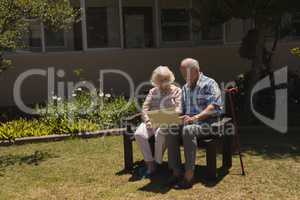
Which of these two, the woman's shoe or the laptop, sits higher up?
the laptop

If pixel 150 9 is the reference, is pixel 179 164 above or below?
below

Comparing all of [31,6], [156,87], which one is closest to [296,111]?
[156,87]

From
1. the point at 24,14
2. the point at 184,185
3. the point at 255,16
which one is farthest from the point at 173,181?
the point at 255,16

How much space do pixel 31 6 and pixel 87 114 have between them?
2969mm

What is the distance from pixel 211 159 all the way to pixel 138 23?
32.0 feet

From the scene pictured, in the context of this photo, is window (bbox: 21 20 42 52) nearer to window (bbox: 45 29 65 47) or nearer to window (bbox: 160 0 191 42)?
window (bbox: 45 29 65 47)

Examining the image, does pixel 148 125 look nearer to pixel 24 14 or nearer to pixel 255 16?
pixel 24 14

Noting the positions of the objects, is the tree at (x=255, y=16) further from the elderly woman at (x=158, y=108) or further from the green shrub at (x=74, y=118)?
the elderly woman at (x=158, y=108)

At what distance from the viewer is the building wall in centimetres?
1345

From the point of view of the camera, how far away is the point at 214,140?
6871 millimetres

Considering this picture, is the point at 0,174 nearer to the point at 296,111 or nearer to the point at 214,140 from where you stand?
the point at 214,140

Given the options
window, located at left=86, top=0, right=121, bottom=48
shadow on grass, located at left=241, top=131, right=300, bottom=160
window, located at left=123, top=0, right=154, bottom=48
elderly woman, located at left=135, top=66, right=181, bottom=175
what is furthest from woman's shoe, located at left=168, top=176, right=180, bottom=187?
window, located at left=123, top=0, right=154, bottom=48

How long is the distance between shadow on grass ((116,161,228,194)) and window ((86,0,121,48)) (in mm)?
7562

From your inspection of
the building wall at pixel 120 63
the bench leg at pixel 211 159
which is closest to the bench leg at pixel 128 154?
the bench leg at pixel 211 159
